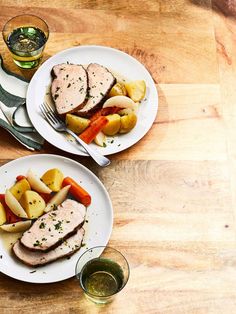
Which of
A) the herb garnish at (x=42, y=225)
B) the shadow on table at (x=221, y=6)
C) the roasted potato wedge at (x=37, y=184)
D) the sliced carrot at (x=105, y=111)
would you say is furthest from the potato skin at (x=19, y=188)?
the shadow on table at (x=221, y=6)

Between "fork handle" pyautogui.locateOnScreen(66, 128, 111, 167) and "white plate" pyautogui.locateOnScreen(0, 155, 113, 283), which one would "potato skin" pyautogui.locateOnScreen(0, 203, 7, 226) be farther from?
"fork handle" pyautogui.locateOnScreen(66, 128, 111, 167)

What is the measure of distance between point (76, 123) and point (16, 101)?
0.74ft

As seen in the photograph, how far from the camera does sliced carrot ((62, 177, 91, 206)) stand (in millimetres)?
1685

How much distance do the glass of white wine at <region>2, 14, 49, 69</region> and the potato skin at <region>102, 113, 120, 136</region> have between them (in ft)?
1.21

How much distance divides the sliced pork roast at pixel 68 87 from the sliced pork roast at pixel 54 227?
35cm

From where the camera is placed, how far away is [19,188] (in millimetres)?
1664

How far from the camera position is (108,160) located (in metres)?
1.77

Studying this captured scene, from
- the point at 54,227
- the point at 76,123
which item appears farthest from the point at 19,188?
the point at 76,123

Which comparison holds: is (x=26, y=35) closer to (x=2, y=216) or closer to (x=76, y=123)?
(x=76, y=123)

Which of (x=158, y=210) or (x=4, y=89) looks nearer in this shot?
(x=158, y=210)

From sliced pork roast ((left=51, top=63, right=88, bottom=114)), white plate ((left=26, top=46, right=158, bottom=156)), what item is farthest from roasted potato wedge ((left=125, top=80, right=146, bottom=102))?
sliced pork roast ((left=51, top=63, right=88, bottom=114))

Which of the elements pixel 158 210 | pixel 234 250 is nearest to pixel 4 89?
pixel 158 210

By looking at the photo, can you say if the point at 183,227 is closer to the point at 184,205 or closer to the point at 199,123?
the point at 184,205

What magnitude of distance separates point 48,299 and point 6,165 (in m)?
0.42
